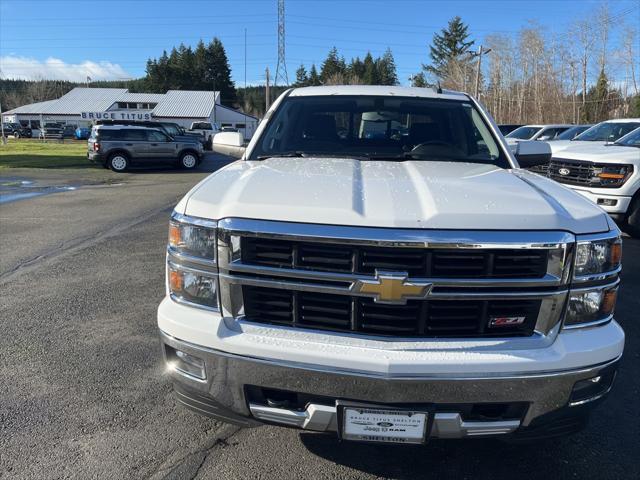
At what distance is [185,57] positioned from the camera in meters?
99.8

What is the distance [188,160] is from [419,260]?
65.9 feet

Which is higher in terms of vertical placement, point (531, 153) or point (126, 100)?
point (126, 100)

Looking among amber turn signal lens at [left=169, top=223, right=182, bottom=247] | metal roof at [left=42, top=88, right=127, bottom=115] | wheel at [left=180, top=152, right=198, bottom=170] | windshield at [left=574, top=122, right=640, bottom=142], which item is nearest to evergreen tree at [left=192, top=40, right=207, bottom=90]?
metal roof at [left=42, top=88, right=127, bottom=115]

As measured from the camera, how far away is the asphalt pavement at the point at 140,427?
8.11 ft

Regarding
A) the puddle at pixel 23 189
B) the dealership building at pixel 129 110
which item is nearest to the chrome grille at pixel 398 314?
the puddle at pixel 23 189

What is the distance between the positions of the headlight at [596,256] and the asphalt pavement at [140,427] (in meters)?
1.08

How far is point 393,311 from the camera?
2.07 m

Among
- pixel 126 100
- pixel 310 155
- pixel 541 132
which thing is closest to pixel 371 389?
pixel 310 155

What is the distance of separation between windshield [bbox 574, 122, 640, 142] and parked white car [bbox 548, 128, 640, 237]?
2.59m

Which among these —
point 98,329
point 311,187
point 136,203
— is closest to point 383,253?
point 311,187

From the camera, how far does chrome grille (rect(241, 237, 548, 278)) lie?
2000 mm

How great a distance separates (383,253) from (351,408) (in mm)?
645

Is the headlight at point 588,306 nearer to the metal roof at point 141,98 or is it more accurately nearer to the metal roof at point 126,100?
the metal roof at point 126,100

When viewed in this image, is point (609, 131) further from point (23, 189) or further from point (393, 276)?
point (23, 189)
